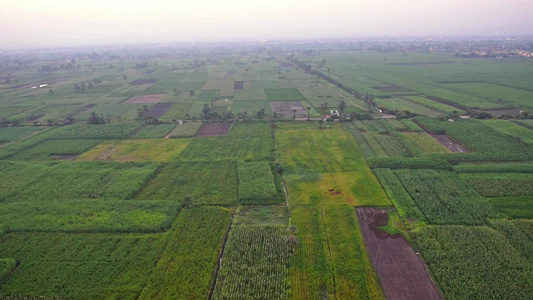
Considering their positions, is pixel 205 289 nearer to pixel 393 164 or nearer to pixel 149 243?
pixel 149 243

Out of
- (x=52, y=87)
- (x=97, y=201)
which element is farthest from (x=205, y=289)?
(x=52, y=87)

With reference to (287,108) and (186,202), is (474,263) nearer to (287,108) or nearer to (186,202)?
(186,202)

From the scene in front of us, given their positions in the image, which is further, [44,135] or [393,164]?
[44,135]

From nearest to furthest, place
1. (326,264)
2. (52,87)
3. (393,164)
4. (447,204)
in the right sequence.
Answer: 1. (326,264)
2. (447,204)
3. (393,164)
4. (52,87)

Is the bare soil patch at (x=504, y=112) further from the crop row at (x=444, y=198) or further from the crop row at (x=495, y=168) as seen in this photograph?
the crop row at (x=444, y=198)

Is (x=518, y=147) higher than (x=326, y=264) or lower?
higher

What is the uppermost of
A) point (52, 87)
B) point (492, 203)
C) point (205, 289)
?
point (52, 87)

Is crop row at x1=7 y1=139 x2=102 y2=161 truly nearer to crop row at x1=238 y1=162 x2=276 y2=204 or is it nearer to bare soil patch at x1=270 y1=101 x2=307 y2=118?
crop row at x1=238 y1=162 x2=276 y2=204

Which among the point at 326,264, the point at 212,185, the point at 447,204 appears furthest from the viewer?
the point at 212,185
